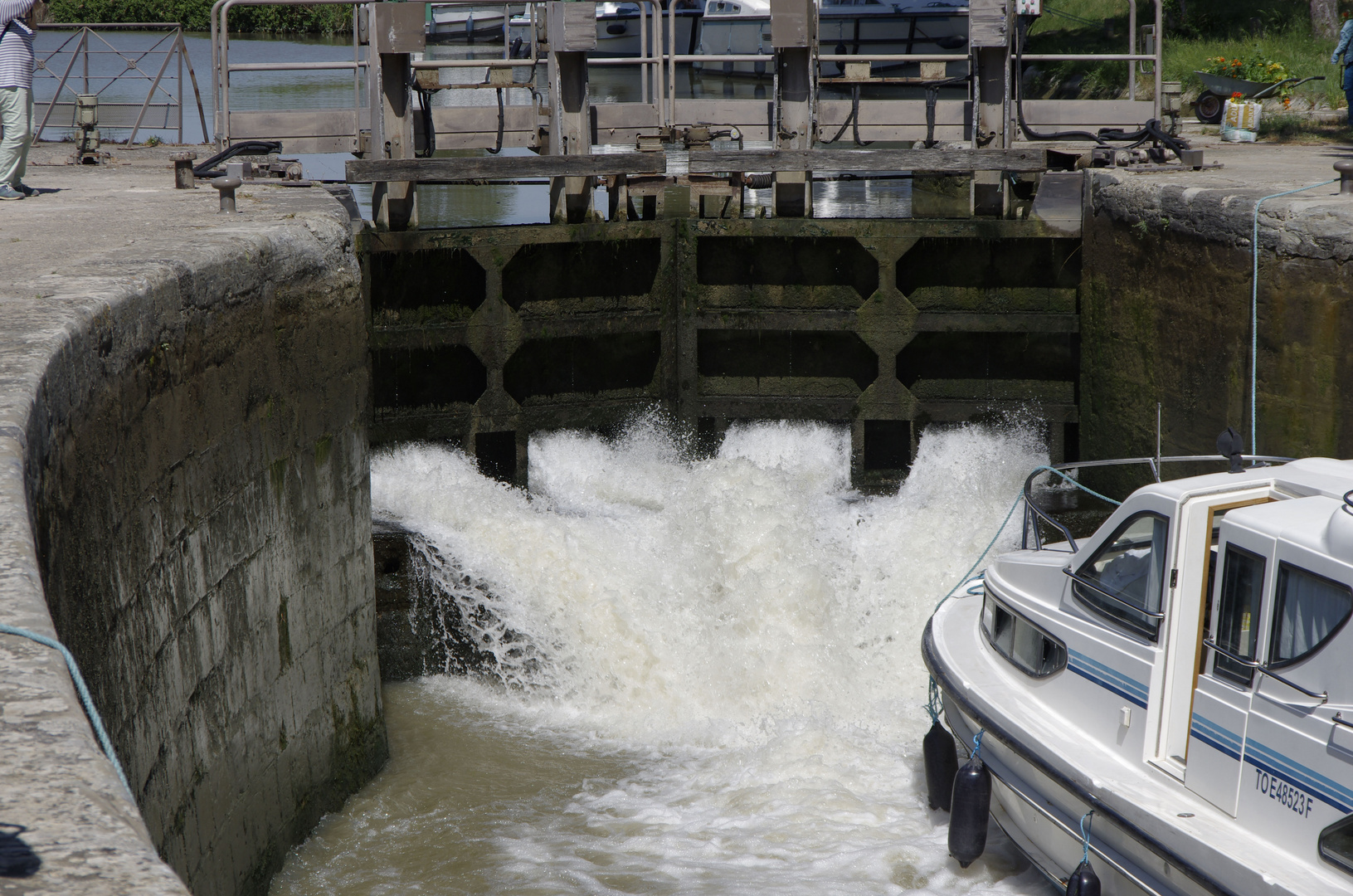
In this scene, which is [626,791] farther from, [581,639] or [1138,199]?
[1138,199]

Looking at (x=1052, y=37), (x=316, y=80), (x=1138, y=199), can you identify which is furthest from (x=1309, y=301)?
(x=316, y=80)

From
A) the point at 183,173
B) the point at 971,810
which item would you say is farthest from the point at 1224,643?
the point at 183,173

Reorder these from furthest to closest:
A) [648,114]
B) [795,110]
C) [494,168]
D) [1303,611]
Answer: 1. [648,114]
2. [795,110]
3. [494,168]
4. [1303,611]

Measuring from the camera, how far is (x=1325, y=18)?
58.0ft

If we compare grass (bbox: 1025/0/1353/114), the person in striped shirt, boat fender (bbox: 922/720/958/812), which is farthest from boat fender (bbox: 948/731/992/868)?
grass (bbox: 1025/0/1353/114)

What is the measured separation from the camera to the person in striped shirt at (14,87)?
7223 mm

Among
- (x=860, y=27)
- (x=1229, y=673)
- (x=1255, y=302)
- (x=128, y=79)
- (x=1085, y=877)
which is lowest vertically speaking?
(x=1085, y=877)

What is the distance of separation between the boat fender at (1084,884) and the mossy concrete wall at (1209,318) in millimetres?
3191

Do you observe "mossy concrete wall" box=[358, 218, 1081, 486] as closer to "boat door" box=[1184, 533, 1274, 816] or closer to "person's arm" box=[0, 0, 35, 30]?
"person's arm" box=[0, 0, 35, 30]

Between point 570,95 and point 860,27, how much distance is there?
1341 centimetres

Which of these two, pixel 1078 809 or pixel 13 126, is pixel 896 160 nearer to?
pixel 1078 809

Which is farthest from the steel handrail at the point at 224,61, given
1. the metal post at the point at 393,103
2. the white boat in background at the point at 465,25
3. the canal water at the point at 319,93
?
the white boat in background at the point at 465,25

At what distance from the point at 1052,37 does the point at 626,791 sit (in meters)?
20.1

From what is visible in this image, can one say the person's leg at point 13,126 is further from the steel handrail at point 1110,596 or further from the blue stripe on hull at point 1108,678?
the blue stripe on hull at point 1108,678
